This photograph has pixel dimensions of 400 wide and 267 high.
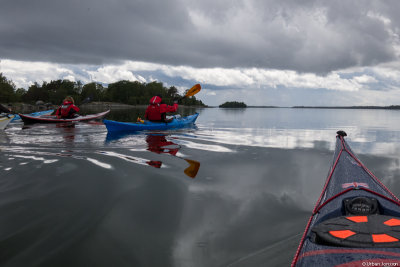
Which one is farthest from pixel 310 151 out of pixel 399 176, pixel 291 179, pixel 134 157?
pixel 134 157

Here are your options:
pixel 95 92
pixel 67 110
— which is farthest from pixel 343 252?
pixel 95 92

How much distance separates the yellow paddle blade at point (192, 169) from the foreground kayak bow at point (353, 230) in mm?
3023

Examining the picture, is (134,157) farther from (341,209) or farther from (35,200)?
(341,209)

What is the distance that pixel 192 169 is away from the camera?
20.3 ft

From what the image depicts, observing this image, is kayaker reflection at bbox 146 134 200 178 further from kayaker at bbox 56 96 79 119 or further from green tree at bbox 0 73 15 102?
green tree at bbox 0 73 15 102

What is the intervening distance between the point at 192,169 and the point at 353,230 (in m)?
4.31

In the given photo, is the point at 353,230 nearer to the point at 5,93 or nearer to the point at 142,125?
the point at 142,125

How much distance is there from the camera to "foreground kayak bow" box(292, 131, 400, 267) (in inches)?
72.1

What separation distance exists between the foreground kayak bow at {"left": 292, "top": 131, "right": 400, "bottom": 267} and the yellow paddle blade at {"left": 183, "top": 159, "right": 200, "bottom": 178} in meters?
3.02

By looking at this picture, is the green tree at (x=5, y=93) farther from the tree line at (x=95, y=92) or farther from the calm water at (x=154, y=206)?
the calm water at (x=154, y=206)

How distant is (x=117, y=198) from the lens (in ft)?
13.9

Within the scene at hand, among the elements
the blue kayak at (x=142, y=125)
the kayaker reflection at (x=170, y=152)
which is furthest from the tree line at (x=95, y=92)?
the kayaker reflection at (x=170, y=152)

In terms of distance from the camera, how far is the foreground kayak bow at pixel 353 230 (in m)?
1.83

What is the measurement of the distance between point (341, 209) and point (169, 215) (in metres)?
2.21
